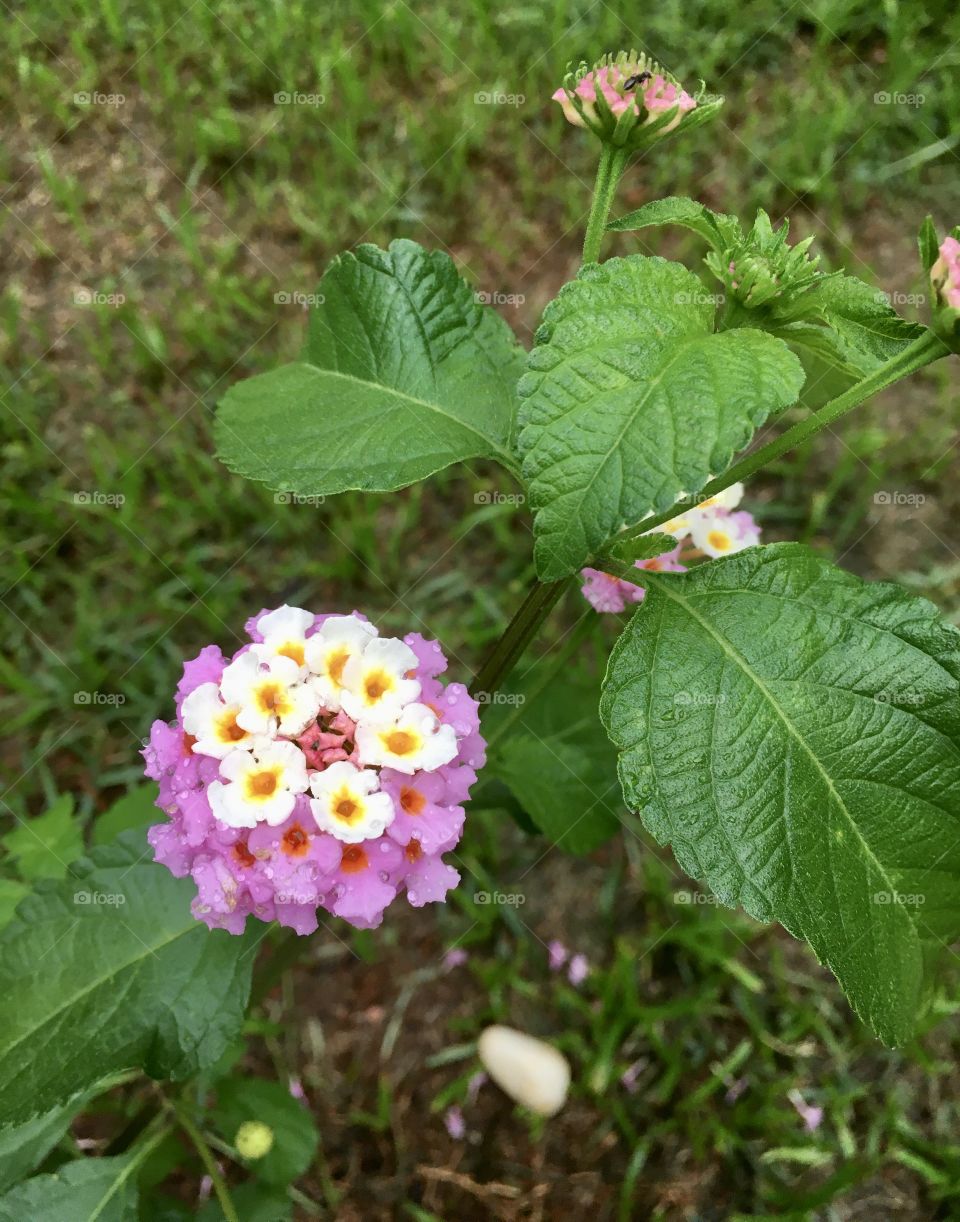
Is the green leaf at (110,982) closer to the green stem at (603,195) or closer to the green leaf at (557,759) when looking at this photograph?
the green leaf at (557,759)

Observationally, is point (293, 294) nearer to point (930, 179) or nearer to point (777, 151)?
point (777, 151)

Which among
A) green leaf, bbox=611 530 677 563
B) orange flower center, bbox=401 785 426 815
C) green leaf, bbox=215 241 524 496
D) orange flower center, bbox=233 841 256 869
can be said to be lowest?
orange flower center, bbox=401 785 426 815

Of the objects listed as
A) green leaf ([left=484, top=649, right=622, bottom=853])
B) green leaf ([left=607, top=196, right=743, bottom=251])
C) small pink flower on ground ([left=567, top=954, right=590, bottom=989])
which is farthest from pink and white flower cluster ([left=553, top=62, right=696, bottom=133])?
small pink flower on ground ([left=567, top=954, right=590, bottom=989])

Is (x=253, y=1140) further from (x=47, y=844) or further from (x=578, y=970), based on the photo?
(x=578, y=970)

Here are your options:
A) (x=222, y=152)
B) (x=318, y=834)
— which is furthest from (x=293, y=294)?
(x=318, y=834)
